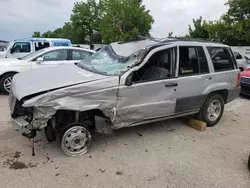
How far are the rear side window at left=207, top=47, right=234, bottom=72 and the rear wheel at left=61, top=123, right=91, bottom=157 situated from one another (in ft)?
9.80

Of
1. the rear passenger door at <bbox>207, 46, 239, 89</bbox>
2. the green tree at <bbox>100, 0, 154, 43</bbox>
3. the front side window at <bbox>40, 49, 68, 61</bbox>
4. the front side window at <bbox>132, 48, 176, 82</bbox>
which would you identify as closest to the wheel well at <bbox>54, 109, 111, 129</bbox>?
the front side window at <bbox>132, 48, 176, 82</bbox>

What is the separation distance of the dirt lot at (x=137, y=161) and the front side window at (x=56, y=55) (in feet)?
11.0

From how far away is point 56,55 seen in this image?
7699 millimetres

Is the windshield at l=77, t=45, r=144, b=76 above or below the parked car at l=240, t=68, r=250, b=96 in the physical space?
above

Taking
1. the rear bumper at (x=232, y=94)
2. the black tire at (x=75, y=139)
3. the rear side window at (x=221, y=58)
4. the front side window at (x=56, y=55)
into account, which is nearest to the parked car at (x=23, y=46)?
the front side window at (x=56, y=55)

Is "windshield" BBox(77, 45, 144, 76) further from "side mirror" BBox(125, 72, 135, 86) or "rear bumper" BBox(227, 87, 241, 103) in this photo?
"rear bumper" BBox(227, 87, 241, 103)

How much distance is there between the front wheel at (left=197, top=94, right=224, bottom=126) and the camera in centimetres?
479

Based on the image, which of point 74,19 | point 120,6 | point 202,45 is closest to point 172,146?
point 202,45

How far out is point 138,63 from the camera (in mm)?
3770

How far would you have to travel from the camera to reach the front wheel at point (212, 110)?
4.79m

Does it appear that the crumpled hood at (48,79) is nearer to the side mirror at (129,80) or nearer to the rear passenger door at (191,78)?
the side mirror at (129,80)

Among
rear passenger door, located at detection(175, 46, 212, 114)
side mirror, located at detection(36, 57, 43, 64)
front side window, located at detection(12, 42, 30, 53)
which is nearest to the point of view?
rear passenger door, located at detection(175, 46, 212, 114)

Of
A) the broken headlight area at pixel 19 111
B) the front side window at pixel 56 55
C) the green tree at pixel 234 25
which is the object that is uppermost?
the green tree at pixel 234 25

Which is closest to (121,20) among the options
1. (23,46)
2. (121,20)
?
A: (121,20)
